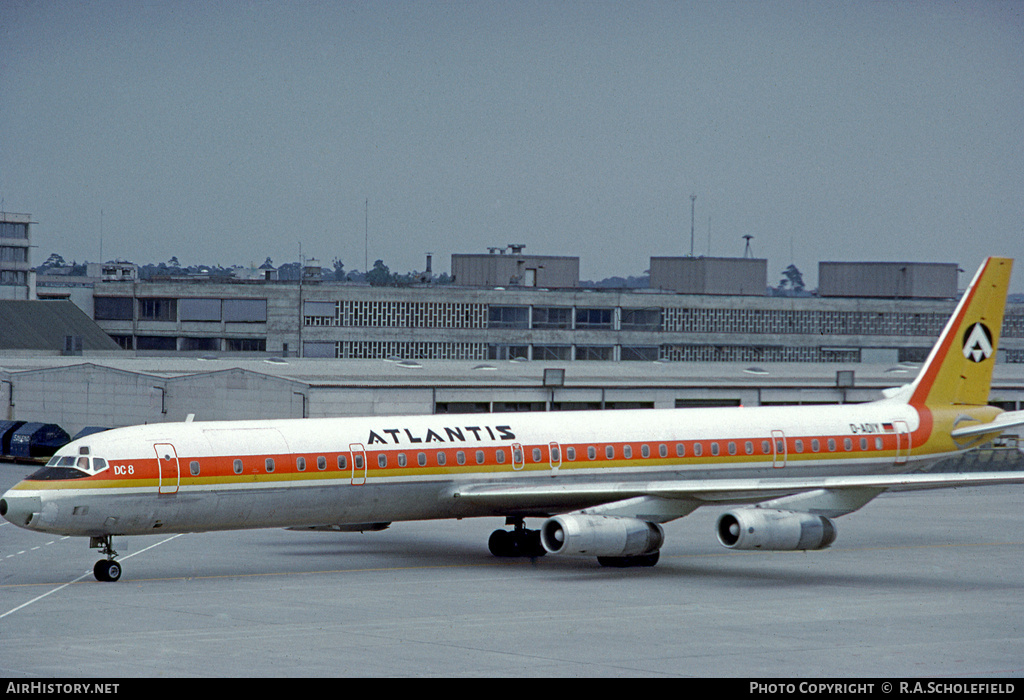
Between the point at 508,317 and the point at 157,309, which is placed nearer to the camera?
the point at 508,317

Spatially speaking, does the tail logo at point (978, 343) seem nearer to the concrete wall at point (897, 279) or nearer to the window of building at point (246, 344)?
the window of building at point (246, 344)

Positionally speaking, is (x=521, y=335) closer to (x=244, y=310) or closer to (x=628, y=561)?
(x=244, y=310)

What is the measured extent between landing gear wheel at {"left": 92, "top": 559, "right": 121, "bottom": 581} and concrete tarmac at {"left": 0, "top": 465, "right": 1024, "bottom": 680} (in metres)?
0.21

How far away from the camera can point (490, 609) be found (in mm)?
30609

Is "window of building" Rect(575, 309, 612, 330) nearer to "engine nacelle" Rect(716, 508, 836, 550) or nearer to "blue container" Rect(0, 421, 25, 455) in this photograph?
"blue container" Rect(0, 421, 25, 455)

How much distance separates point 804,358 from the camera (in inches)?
4749

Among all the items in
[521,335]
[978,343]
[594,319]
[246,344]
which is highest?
[978,343]

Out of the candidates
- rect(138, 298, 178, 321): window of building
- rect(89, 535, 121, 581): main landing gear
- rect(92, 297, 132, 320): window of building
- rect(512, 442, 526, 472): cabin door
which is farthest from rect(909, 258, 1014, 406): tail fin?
rect(92, 297, 132, 320): window of building

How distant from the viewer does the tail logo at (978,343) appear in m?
47.0

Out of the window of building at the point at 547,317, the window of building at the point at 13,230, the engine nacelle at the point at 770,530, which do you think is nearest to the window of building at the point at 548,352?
the window of building at the point at 547,317

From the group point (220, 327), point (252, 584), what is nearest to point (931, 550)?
point (252, 584)

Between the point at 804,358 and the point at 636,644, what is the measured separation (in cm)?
9694

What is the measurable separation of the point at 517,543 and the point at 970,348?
1785cm

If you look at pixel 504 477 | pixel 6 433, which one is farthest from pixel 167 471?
pixel 6 433
